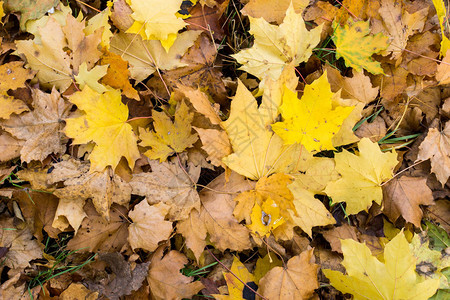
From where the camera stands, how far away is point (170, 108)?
1531mm

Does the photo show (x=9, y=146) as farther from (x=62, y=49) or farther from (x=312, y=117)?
(x=312, y=117)

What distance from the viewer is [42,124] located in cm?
148

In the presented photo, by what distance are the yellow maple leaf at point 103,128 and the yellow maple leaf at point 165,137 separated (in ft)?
0.19

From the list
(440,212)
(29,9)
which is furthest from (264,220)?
(29,9)

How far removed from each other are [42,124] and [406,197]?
164 cm

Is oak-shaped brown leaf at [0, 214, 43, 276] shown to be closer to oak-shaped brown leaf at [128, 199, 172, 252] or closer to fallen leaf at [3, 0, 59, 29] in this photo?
oak-shaped brown leaf at [128, 199, 172, 252]

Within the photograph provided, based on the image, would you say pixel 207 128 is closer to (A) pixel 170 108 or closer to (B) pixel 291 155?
(A) pixel 170 108

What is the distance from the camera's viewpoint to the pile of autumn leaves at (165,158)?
142 cm

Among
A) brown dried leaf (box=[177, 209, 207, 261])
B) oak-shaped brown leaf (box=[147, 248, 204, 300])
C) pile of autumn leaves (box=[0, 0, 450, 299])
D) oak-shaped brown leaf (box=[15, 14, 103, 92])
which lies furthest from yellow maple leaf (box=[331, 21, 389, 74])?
oak-shaped brown leaf (box=[147, 248, 204, 300])

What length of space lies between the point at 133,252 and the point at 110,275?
144 millimetres

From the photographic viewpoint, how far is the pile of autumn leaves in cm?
142

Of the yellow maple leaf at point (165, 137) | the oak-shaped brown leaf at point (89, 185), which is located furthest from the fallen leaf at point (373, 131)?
the oak-shaped brown leaf at point (89, 185)

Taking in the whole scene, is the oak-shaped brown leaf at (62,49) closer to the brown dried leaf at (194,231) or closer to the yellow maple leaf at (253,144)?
the yellow maple leaf at (253,144)

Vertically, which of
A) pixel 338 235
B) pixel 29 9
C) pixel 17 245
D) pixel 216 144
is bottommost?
pixel 17 245
